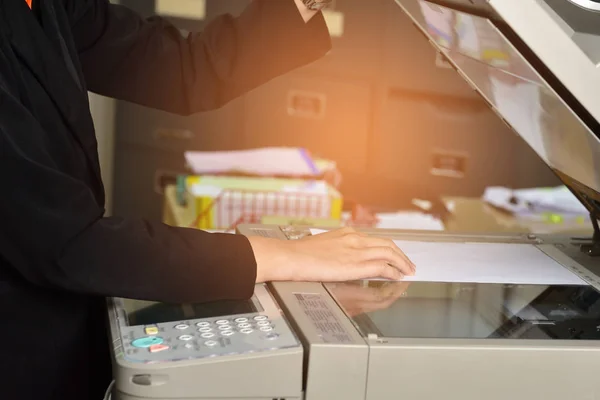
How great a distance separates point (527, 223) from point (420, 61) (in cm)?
82

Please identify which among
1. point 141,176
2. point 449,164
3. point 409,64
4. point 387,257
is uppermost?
point 409,64

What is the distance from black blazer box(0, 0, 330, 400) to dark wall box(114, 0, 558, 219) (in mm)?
1440

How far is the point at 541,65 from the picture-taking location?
73 cm

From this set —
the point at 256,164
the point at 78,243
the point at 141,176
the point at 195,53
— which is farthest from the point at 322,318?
the point at 141,176

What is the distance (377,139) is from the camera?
249cm

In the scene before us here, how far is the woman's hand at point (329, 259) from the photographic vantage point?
0.87 metres

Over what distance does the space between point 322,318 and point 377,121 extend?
5.78ft

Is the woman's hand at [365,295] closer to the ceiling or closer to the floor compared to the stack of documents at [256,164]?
closer to the ceiling

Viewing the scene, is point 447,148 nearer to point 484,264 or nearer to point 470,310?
point 484,264

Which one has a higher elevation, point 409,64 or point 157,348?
point 409,64

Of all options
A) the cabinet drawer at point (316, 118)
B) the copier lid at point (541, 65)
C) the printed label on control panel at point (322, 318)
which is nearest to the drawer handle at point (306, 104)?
the cabinet drawer at point (316, 118)

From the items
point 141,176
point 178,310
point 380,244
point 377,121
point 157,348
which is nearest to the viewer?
point 157,348

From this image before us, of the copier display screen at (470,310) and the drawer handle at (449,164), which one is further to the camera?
the drawer handle at (449,164)

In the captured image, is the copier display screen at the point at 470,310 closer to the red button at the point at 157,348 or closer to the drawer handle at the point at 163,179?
the red button at the point at 157,348
